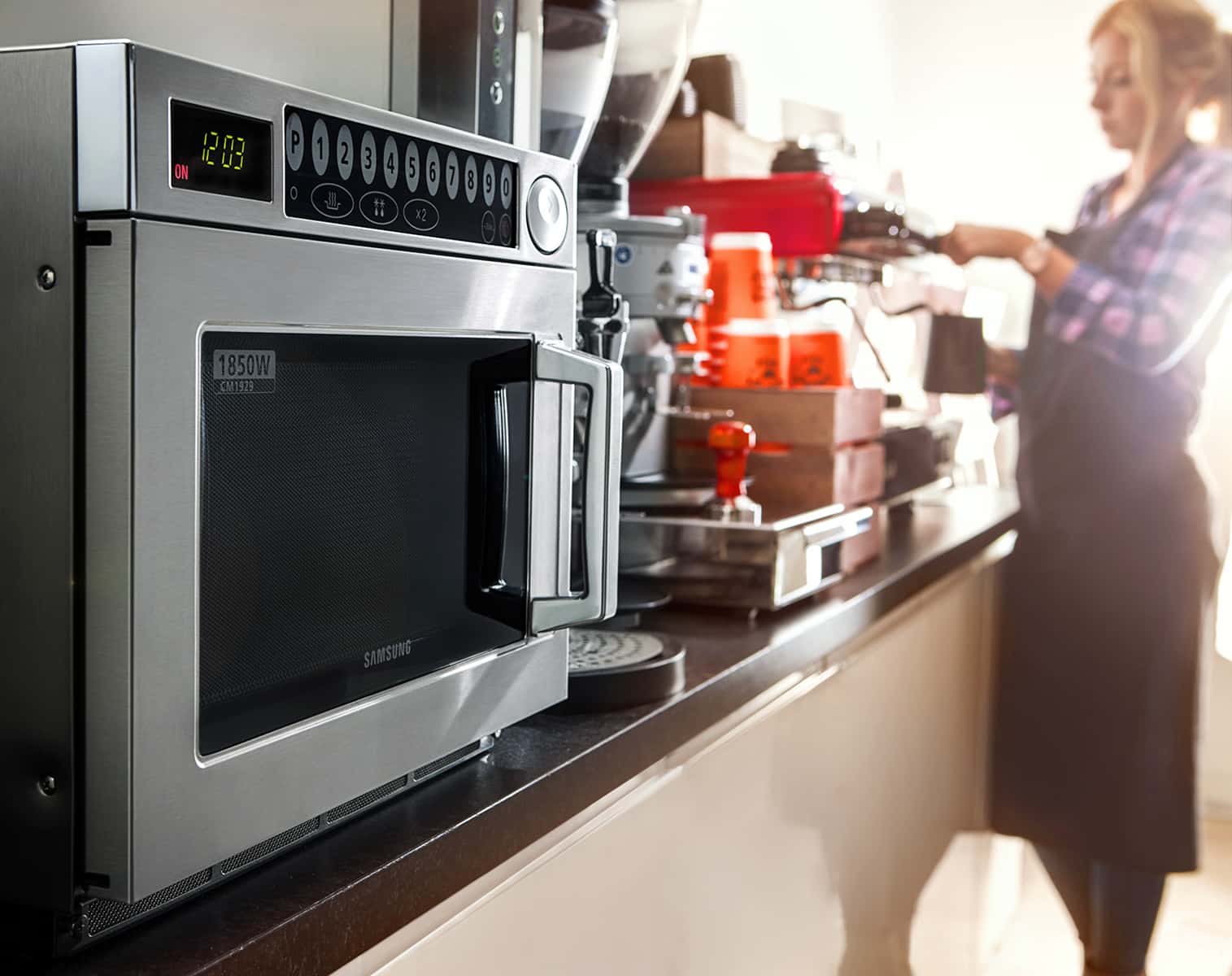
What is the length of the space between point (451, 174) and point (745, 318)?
1114 millimetres

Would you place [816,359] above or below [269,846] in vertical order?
above

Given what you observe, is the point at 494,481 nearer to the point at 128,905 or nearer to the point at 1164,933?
the point at 128,905

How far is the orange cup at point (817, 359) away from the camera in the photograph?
1775 millimetres

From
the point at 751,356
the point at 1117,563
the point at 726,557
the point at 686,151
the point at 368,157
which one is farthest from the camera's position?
the point at 1117,563

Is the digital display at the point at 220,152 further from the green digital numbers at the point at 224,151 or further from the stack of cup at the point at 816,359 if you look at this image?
the stack of cup at the point at 816,359

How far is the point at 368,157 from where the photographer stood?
0.64 metres

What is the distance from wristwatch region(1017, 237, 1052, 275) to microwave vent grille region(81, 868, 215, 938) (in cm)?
234

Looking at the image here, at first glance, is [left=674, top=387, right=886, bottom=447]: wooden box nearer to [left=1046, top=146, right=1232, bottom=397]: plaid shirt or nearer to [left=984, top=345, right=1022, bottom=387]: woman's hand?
[left=1046, top=146, right=1232, bottom=397]: plaid shirt

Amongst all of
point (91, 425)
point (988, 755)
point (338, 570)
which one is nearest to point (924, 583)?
point (988, 755)

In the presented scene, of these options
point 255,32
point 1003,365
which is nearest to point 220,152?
point 255,32

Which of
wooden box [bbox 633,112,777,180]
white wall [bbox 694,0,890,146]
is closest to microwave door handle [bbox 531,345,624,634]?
wooden box [bbox 633,112,777,180]

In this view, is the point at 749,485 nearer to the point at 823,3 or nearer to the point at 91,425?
the point at 91,425

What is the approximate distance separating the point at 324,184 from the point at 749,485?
113 centimetres

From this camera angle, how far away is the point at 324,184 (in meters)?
0.62
